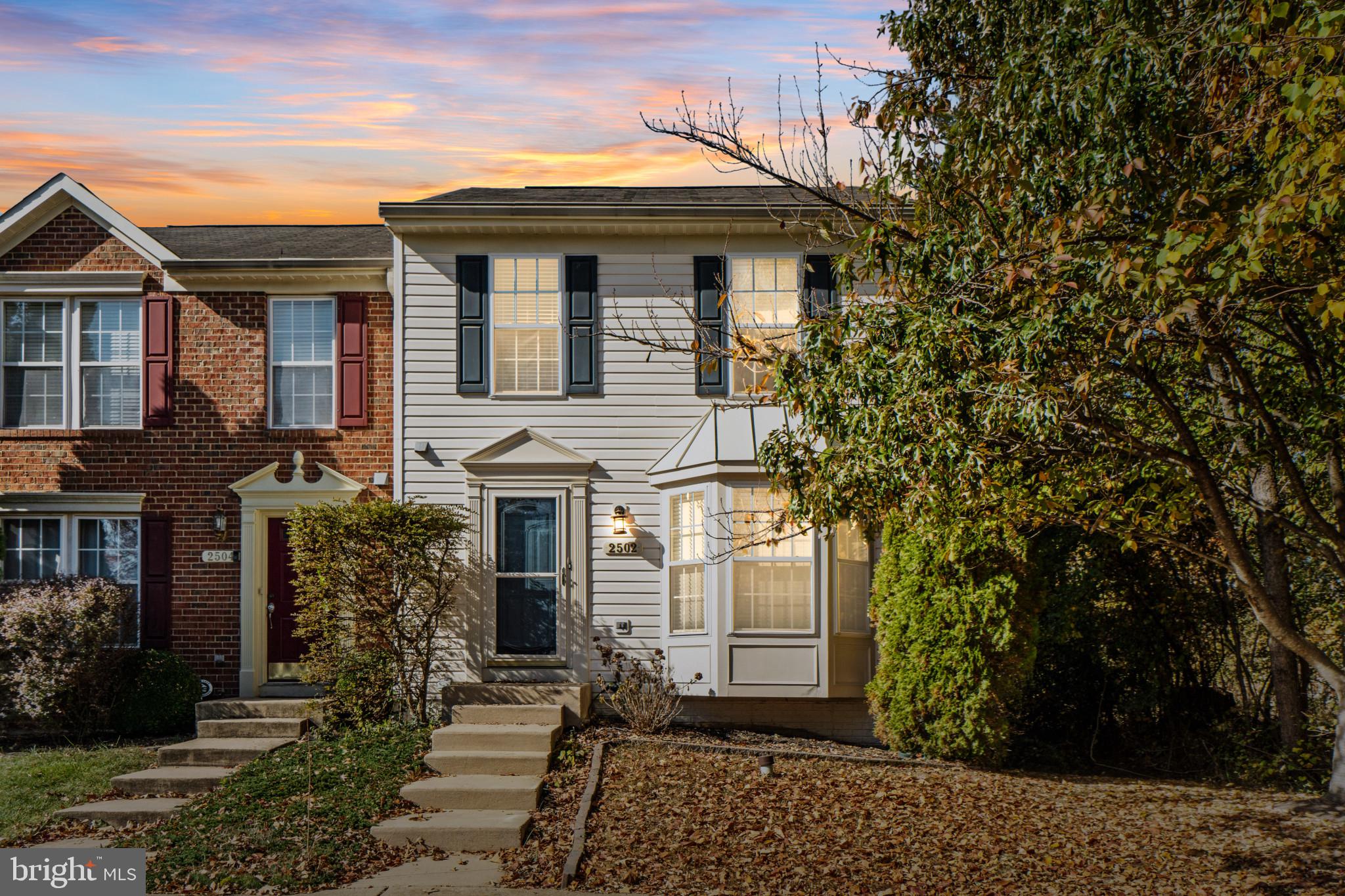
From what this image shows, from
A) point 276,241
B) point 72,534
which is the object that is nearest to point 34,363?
point 72,534

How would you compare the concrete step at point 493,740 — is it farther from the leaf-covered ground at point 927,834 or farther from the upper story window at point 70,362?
the upper story window at point 70,362

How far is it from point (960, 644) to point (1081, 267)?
449cm

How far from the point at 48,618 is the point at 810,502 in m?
8.73

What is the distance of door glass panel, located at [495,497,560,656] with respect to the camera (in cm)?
1256

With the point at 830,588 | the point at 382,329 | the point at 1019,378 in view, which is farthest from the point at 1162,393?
the point at 382,329

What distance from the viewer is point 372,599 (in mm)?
11641

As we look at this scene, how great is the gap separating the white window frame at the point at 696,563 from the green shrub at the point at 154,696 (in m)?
5.61

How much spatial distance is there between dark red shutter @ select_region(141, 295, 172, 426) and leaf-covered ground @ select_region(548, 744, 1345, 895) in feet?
23.6

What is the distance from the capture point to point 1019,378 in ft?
22.8

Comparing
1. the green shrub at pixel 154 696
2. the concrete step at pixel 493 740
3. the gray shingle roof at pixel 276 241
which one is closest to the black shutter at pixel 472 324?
the gray shingle roof at pixel 276 241

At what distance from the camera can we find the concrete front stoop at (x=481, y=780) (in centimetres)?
849

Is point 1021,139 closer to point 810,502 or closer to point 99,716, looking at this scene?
point 810,502

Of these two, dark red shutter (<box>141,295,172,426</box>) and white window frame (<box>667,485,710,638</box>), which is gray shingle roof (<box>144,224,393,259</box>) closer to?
dark red shutter (<box>141,295,172,426</box>)

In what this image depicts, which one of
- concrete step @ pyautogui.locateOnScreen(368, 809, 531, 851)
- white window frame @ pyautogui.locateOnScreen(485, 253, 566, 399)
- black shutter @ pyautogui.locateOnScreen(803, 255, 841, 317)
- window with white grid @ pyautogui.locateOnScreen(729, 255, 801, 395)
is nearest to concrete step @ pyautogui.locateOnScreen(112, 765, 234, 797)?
concrete step @ pyautogui.locateOnScreen(368, 809, 531, 851)
